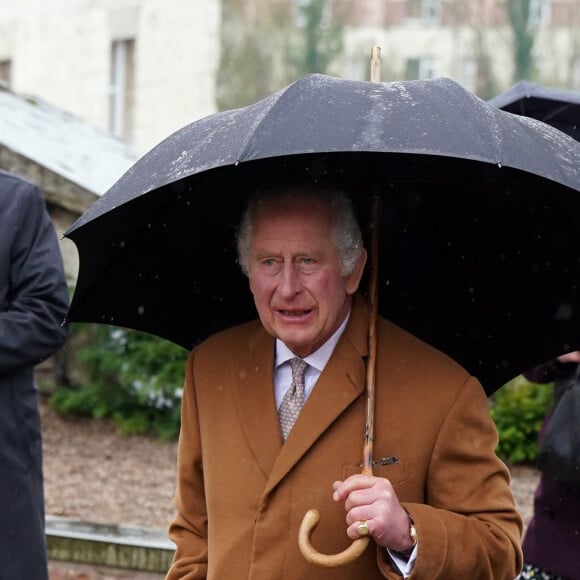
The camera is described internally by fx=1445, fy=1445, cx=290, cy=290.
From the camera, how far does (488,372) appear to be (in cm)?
382

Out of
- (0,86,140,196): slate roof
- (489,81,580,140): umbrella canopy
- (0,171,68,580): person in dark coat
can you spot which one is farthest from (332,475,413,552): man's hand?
(0,86,140,196): slate roof

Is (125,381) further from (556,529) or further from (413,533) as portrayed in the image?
(413,533)

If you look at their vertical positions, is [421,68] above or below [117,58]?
above

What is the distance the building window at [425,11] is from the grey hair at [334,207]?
4819cm

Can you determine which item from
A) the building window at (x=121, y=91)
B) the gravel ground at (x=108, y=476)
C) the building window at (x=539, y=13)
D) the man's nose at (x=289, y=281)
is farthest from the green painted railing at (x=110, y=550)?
the building window at (x=539, y=13)

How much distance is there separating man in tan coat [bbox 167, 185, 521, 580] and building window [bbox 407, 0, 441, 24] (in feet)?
158

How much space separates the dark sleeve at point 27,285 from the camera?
5012 millimetres

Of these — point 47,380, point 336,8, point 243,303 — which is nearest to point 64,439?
point 47,380

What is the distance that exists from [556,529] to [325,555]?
2.05 metres

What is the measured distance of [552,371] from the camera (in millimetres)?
5258

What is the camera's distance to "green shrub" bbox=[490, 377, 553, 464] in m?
9.94

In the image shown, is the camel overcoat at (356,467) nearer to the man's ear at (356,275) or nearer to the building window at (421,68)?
the man's ear at (356,275)

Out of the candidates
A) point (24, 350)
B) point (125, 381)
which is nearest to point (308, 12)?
point (125, 381)

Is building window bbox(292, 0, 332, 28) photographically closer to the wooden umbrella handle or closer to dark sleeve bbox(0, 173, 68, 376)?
dark sleeve bbox(0, 173, 68, 376)
